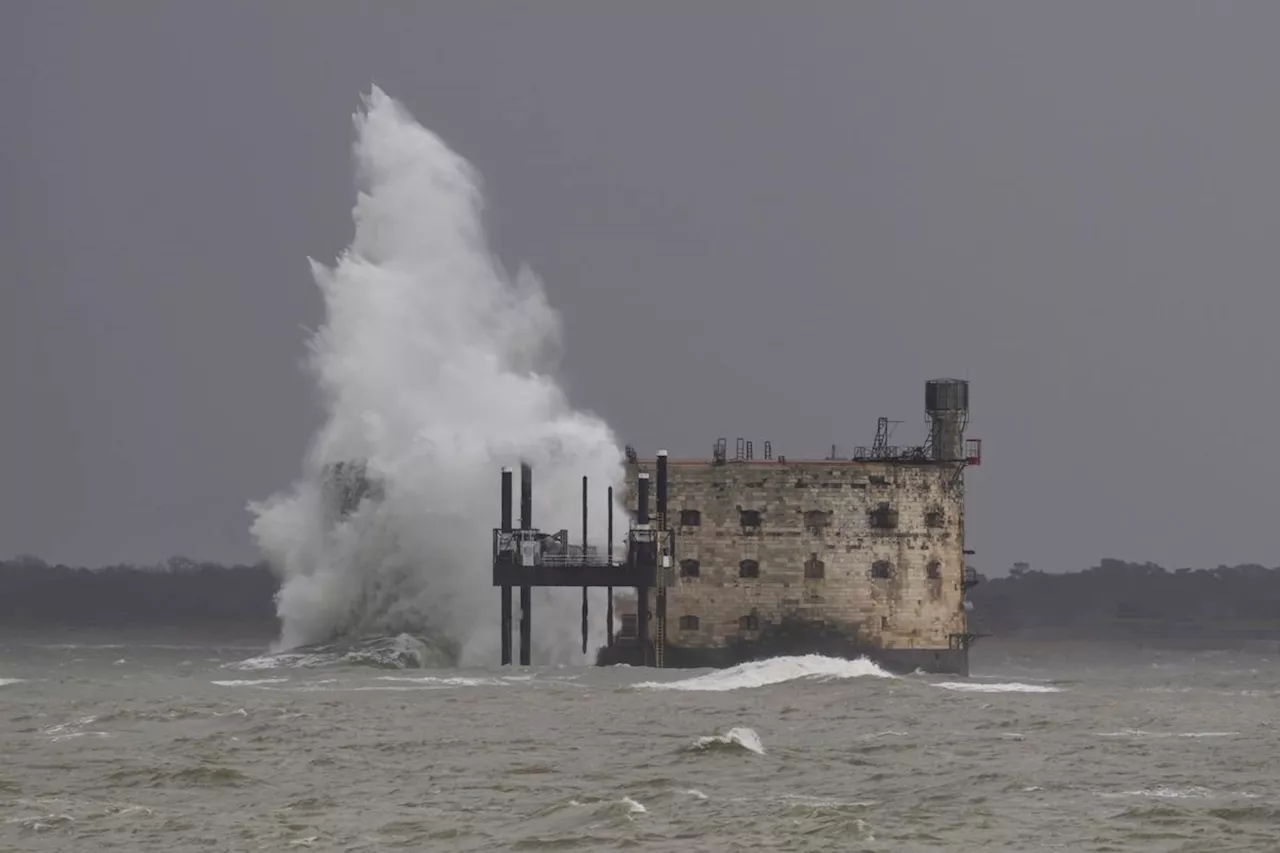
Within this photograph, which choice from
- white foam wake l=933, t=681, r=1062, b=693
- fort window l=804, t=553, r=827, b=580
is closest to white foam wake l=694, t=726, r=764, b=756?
white foam wake l=933, t=681, r=1062, b=693

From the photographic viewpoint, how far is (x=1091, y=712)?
51.9 meters

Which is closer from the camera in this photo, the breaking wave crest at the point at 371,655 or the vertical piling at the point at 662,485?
the vertical piling at the point at 662,485

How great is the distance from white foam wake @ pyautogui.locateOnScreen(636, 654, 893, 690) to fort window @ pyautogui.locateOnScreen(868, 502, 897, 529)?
13.5ft

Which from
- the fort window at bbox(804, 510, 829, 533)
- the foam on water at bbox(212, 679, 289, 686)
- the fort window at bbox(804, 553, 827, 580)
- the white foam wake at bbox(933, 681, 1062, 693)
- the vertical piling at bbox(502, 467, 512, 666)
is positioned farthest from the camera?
the fort window at bbox(804, 510, 829, 533)

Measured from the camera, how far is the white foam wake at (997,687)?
60.4 metres

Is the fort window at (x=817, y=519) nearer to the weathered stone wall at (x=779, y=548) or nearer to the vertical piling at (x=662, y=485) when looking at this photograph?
the weathered stone wall at (x=779, y=548)

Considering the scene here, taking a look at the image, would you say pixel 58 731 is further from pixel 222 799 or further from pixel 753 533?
pixel 753 533

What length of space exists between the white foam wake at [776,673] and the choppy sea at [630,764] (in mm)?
278

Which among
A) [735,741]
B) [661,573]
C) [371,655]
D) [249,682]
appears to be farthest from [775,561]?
[735,741]

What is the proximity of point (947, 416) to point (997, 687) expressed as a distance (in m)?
12.7

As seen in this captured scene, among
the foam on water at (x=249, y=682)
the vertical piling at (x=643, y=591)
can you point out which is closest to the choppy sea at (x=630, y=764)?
the foam on water at (x=249, y=682)

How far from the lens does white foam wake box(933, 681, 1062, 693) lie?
60.4 metres

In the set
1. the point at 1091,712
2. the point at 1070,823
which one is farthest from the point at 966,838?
the point at 1091,712

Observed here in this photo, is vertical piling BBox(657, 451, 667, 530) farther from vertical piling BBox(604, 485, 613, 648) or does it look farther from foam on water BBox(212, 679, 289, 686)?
foam on water BBox(212, 679, 289, 686)
